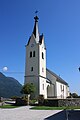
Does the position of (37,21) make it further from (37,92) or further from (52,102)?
(52,102)

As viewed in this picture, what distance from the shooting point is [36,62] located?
50531 millimetres

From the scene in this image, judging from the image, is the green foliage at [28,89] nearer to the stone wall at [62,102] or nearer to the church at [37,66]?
the church at [37,66]

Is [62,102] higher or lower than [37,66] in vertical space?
lower

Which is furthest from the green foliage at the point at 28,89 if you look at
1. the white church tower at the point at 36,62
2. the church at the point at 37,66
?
the white church tower at the point at 36,62

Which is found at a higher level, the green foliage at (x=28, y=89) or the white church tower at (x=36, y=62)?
the white church tower at (x=36, y=62)

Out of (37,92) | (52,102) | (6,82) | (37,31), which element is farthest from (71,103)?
(6,82)

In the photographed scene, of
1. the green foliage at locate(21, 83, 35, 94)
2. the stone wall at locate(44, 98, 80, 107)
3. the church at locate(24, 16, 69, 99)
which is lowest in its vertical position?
the stone wall at locate(44, 98, 80, 107)

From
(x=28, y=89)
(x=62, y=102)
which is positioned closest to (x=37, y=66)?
(x=28, y=89)

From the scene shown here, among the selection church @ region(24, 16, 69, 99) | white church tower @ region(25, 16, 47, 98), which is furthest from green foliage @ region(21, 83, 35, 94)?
white church tower @ region(25, 16, 47, 98)

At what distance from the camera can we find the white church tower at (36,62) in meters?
49.1

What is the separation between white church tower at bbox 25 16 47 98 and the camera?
1933 inches

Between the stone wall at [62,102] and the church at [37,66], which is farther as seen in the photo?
the church at [37,66]

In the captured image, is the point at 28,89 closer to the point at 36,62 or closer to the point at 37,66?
the point at 37,66

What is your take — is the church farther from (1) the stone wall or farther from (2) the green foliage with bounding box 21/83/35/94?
(1) the stone wall
